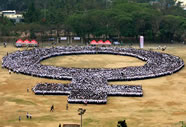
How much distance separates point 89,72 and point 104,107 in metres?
19.7

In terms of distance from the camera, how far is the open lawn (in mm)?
55019

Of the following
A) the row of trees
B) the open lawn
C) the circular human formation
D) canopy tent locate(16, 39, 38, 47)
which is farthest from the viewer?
the row of trees

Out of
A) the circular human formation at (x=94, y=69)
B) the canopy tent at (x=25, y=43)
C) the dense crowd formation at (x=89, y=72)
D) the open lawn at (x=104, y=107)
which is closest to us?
the open lawn at (x=104, y=107)

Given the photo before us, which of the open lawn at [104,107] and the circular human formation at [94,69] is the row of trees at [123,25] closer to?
the circular human formation at [94,69]

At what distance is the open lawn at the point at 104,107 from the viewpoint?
181ft

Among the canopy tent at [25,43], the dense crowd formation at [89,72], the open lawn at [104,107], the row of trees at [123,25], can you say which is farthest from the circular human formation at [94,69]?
the row of trees at [123,25]

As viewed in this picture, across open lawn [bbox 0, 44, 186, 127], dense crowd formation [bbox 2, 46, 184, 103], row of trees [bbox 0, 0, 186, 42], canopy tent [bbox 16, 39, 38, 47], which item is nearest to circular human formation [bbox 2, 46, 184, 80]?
dense crowd formation [bbox 2, 46, 184, 103]

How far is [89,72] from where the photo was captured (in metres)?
80.1

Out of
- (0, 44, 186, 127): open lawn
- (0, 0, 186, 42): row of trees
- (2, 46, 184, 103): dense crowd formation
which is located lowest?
(0, 44, 186, 127): open lawn

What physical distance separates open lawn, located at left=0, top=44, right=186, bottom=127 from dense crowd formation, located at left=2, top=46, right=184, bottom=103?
5.05 feet

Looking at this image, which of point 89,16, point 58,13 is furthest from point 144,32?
point 58,13

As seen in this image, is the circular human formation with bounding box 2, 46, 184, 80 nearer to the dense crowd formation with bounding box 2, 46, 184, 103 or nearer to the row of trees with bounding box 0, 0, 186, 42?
the dense crowd formation with bounding box 2, 46, 184, 103

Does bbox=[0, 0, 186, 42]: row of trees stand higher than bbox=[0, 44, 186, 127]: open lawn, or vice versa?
bbox=[0, 0, 186, 42]: row of trees

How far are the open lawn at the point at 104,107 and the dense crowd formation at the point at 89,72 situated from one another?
1.54 metres
